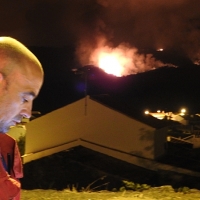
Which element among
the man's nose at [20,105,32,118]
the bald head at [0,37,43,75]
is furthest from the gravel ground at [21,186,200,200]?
the bald head at [0,37,43,75]

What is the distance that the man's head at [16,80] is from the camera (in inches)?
78.2

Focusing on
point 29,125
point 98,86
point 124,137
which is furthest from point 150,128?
point 98,86

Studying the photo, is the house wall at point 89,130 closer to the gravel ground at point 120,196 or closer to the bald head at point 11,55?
the gravel ground at point 120,196

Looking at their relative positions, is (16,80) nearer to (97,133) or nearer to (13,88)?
(13,88)

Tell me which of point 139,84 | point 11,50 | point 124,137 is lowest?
point 11,50

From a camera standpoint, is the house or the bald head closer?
the bald head

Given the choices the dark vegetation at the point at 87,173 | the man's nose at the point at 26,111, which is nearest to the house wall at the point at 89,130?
the dark vegetation at the point at 87,173

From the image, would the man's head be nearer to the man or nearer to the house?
the man

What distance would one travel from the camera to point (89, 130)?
24.1 meters

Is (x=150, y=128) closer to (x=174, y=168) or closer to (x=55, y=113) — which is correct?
(x=174, y=168)

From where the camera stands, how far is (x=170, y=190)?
7395 millimetres

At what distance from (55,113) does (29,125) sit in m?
1.50

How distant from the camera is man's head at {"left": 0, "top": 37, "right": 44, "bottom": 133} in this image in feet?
6.51

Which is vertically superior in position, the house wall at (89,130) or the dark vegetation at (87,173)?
the house wall at (89,130)
